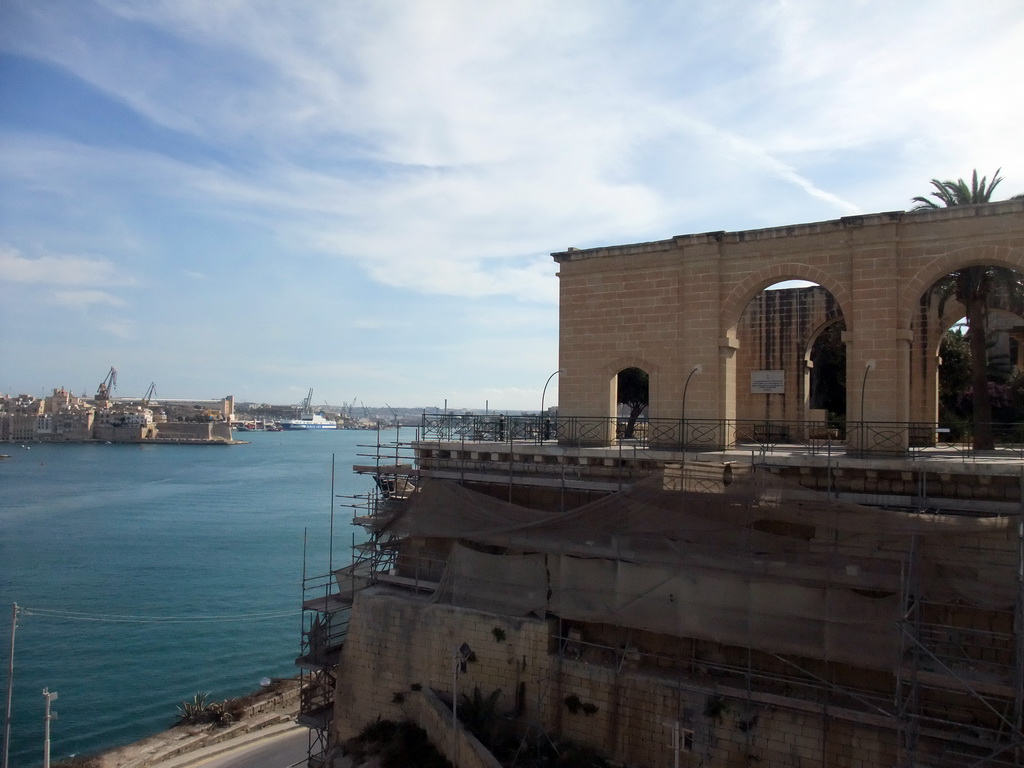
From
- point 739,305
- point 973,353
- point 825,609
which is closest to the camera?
point 825,609

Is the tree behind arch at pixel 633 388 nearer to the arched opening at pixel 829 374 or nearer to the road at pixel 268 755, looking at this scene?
the arched opening at pixel 829 374

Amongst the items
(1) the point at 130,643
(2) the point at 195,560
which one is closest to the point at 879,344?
(1) the point at 130,643

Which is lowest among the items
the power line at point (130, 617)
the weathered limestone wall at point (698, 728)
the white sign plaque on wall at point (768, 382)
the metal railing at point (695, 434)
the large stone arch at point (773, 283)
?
the power line at point (130, 617)

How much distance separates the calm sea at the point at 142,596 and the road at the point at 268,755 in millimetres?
→ 3917

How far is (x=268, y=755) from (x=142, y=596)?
16466 mm

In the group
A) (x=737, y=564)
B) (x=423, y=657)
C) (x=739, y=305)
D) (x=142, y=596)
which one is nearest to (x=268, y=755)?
(x=423, y=657)

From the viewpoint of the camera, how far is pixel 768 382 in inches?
788

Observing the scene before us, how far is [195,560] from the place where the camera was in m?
40.2

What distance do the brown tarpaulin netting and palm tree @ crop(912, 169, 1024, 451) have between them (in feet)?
18.9

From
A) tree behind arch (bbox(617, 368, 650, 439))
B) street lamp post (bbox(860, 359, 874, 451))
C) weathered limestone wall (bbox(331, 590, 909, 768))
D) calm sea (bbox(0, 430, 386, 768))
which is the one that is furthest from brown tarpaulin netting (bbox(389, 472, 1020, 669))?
tree behind arch (bbox(617, 368, 650, 439))

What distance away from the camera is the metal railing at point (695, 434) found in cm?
1298

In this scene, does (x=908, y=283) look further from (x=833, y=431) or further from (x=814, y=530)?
(x=833, y=431)

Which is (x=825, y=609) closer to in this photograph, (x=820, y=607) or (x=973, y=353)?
(x=820, y=607)

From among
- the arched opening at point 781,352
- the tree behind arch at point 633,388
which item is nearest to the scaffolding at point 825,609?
the arched opening at point 781,352
